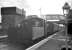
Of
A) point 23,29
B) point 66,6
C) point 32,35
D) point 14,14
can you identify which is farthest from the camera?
point 14,14

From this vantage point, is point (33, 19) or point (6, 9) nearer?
point (33, 19)

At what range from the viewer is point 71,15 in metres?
6.09

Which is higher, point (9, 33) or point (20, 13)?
point (20, 13)

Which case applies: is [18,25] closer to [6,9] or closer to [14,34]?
[14,34]

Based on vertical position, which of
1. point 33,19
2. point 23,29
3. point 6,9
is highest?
point 6,9

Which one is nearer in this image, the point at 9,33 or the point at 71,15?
the point at 71,15

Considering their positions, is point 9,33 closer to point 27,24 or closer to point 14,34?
point 14,34

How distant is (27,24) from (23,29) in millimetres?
1029

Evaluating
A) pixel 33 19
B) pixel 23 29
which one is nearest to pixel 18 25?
pixel 23 29

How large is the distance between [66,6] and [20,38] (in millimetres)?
11765

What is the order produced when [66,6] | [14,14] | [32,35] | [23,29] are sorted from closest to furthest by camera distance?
1. [66,6]
2. [32,35]
3. [23,29]
4. [14,14]

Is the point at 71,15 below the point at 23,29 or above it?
above

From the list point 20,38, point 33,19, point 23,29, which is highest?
point 33,19

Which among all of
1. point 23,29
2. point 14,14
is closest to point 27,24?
point 23,29
